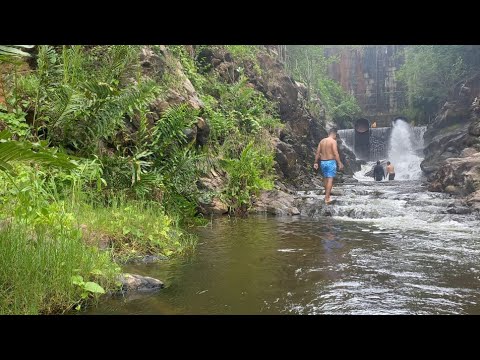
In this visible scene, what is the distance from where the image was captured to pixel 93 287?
308 centimetres

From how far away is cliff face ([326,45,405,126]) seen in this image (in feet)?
141

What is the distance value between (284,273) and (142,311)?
172 centimetres

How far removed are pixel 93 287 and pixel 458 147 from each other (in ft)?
72.6

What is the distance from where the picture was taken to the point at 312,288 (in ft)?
12.2

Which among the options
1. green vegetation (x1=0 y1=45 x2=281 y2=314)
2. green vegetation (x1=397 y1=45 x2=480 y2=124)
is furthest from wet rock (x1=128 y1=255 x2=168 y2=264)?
green vegetation (x1=397 y1=45 x2=480 y2=124)

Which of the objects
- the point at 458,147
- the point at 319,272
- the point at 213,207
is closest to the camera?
the point at 319,272

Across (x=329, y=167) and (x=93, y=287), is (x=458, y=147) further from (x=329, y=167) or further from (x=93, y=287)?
(x=93, y=287)

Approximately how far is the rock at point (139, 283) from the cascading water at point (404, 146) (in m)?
26.3

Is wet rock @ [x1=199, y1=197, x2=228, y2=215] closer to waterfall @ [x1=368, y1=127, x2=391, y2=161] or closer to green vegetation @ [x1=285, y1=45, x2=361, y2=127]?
green vegetation @ [x1=285, y1=45, x2=361, y2=127]

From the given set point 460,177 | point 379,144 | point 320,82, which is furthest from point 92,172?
point 320,82

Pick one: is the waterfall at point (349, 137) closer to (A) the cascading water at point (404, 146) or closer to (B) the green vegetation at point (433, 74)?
(A) the cascading water at point (404, 146)
